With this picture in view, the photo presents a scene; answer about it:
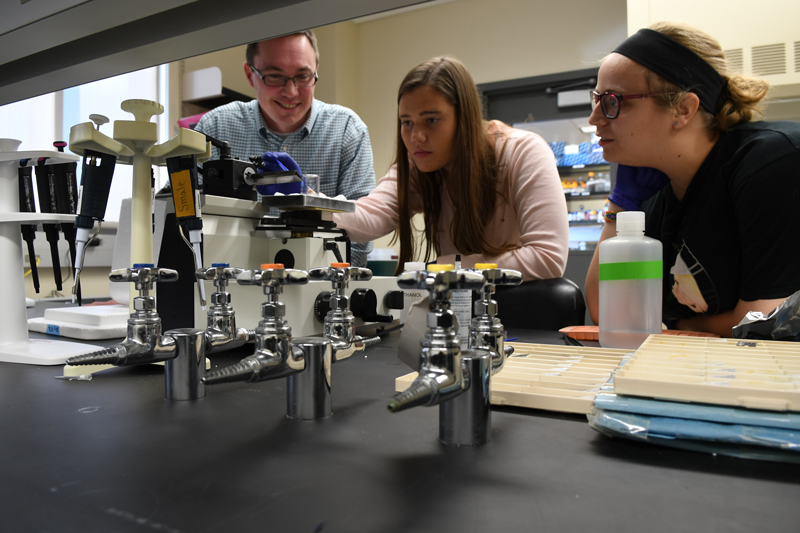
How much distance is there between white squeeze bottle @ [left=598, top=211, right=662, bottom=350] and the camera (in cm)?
85

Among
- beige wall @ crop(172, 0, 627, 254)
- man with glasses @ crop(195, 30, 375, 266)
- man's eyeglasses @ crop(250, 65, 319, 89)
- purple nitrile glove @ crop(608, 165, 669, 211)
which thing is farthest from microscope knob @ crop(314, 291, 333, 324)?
beige wall @ crop(172, 0, 627, 254)

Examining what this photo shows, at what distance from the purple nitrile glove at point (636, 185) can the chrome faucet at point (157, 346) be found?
1.24m

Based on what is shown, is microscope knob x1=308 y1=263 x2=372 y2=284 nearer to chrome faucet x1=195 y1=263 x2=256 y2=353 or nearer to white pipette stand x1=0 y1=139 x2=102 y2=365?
chrome faucet x1=195 y1=263 x2=256 y2=353

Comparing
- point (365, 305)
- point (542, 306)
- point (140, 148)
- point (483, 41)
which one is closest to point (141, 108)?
point (140, 148)

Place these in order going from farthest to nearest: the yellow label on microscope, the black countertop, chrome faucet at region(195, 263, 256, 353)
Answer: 1. the yellow label on microscope
2. chrome faucet at region(195, 263, 256, 353)
3. the black countertop

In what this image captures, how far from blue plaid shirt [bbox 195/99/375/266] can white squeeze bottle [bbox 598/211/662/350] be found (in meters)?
1.33

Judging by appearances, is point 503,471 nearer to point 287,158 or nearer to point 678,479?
point 678,479

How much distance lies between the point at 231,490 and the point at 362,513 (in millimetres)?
100

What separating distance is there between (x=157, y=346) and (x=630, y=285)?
722mm

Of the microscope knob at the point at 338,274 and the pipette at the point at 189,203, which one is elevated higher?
the pipette at the point at 189,203

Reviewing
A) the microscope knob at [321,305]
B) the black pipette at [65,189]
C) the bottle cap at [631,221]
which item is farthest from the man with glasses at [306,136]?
the bottle cap at [631,221]

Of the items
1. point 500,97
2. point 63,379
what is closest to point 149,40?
point 63,379

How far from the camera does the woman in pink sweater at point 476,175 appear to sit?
5.12 ft

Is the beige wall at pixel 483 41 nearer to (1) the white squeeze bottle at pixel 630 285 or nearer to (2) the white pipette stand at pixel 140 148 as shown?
(1) the white squeeze bottle at pixel 630 285
